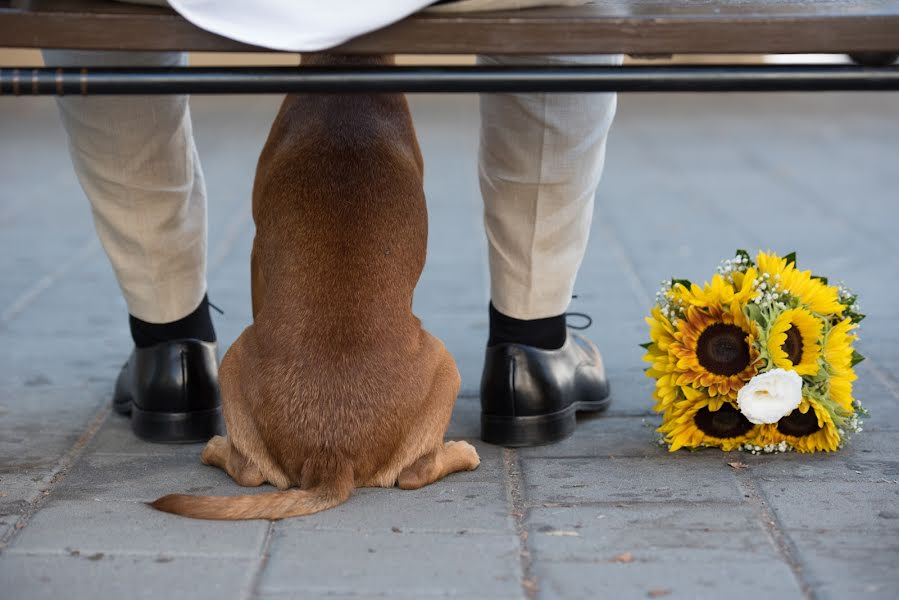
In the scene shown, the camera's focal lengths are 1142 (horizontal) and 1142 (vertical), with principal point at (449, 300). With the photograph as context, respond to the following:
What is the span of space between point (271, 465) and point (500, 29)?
3.05ft

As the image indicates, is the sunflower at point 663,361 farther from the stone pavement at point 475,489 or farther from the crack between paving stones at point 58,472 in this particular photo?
the crack between paving stones at point 58,472

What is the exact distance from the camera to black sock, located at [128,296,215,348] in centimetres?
260

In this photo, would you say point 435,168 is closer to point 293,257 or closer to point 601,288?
point 601,288

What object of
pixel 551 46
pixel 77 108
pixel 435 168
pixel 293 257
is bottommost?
pixel 435 168

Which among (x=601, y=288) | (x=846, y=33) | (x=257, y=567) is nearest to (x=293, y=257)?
(x=257, y=567)

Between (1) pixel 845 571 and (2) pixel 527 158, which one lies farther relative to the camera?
(2) pixel 527 158

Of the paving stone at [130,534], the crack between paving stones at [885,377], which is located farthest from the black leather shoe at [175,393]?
the crack between paving stones at [885,377]

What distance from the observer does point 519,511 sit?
2.13 meters

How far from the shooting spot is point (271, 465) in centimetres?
218

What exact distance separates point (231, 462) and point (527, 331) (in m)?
0.72

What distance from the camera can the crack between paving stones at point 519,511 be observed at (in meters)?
1.83

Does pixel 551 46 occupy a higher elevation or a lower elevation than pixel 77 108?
higher

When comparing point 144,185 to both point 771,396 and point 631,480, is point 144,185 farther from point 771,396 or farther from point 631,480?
point 771,396

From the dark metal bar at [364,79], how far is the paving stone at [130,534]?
0.76m
